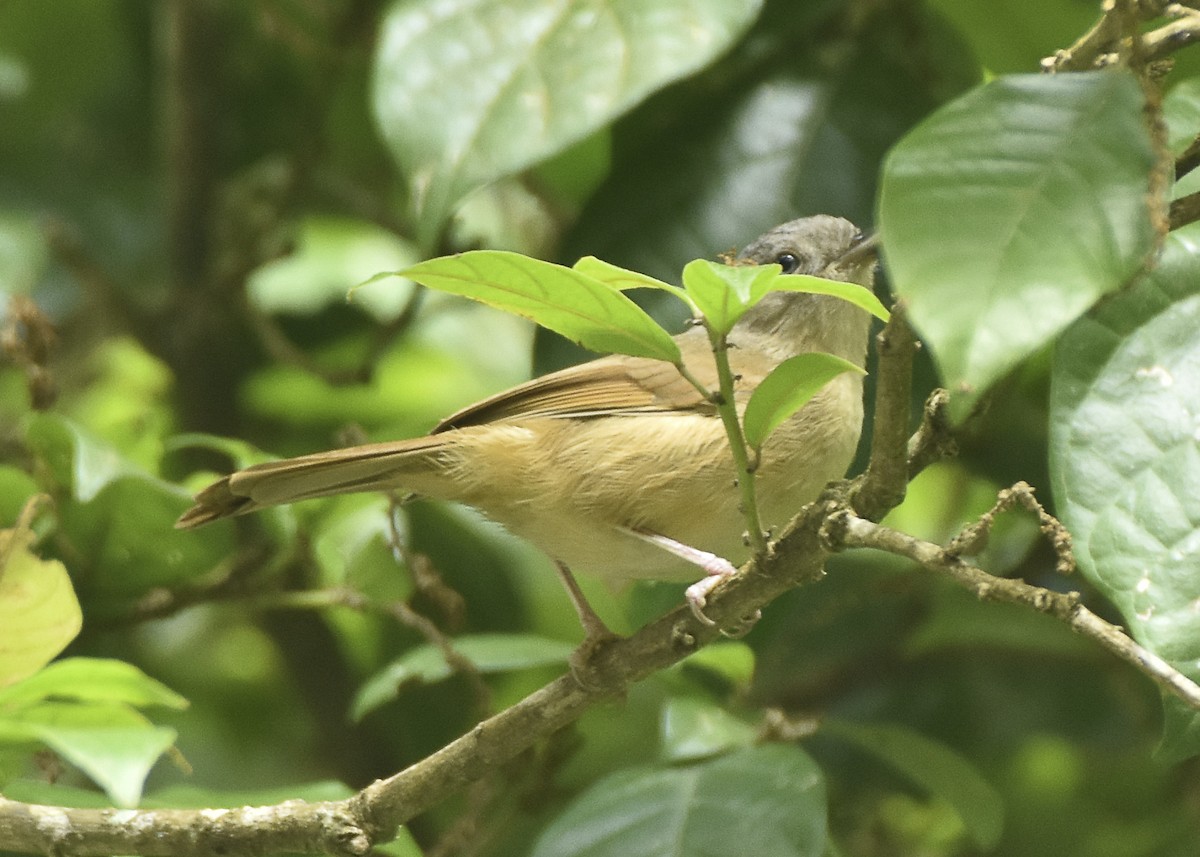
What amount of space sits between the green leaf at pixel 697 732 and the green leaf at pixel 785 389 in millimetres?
1035

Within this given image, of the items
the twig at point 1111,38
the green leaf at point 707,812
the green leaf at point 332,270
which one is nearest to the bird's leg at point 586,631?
the green leaf at point 707,812

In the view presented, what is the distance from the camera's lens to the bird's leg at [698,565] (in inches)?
81.7

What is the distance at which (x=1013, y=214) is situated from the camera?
1517 mm

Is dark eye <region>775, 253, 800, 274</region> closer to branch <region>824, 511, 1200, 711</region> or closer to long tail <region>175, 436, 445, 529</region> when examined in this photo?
long tail <region>175, 436, 445, 529</region>

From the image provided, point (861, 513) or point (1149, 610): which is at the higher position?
point (861, 513)

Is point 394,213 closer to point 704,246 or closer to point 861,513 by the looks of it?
point 704,246

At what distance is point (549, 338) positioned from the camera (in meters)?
2.98

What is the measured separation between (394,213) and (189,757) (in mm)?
1927

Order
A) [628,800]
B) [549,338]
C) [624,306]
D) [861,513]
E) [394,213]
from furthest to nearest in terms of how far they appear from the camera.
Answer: [394,213]
[549,338]
[628,800]
[861,513]
[624,306]

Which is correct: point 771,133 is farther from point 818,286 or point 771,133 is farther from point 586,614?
point 818,286

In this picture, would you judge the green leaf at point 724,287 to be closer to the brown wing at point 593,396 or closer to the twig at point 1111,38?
the twig at point 1111,38

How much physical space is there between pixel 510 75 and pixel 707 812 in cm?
140

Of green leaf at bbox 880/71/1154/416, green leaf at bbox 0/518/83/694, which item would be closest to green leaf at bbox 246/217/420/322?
green leaf at bbox 0/518/83/694

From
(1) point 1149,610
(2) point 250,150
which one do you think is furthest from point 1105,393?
(2) point 250,150
